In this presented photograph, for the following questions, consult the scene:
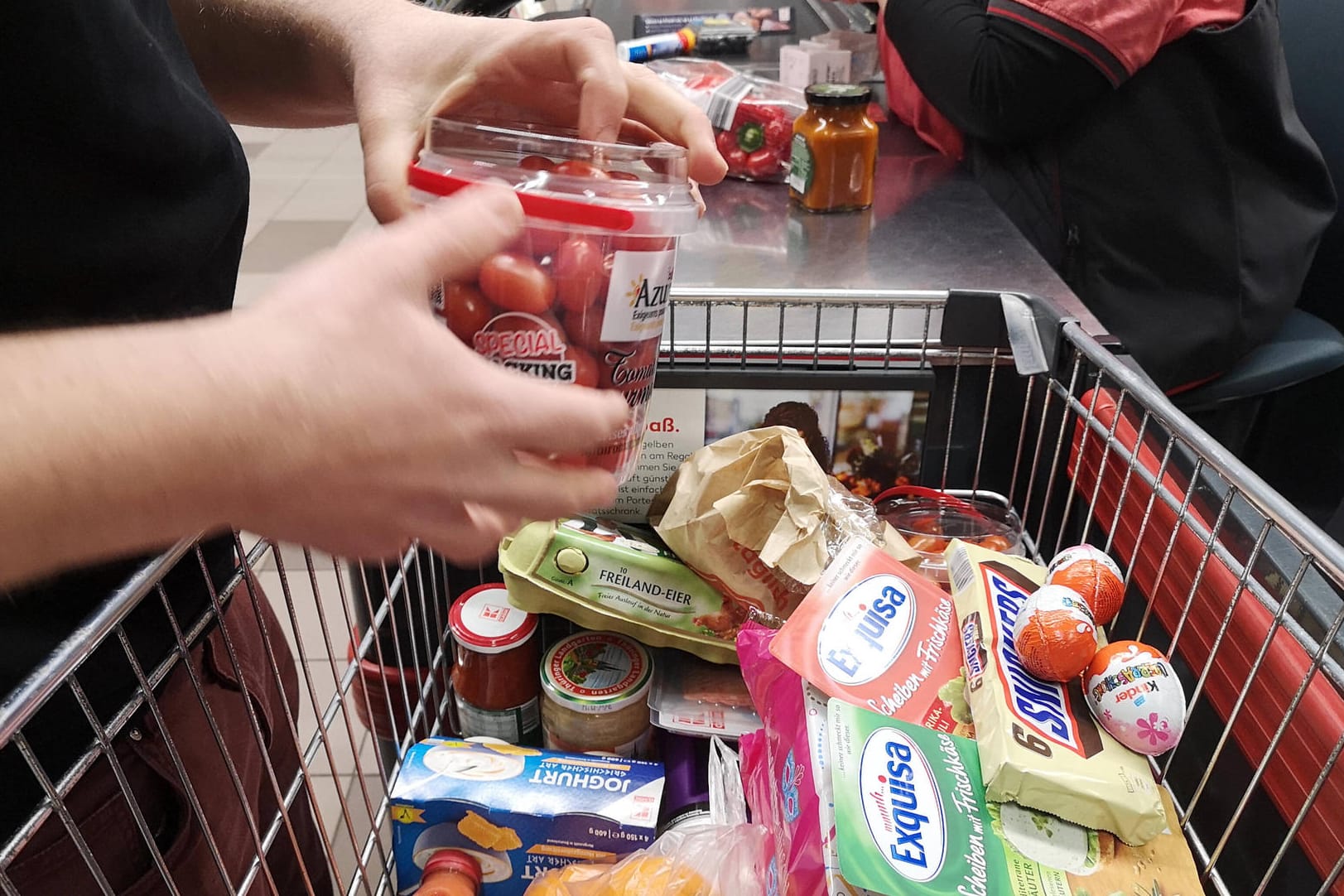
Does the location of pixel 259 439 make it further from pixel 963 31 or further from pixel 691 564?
pixel 963 31

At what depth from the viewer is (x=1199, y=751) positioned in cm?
74

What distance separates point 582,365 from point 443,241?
0.15 metres

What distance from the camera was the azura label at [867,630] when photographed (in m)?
0.76

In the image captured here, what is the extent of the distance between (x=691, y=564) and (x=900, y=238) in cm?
75

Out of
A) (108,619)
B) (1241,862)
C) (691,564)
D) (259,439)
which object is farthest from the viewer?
(691,564)

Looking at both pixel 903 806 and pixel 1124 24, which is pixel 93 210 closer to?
pixel 903 806

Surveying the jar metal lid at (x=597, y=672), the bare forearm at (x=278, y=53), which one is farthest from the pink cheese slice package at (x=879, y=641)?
the bare forearm at (x=278, y=53)

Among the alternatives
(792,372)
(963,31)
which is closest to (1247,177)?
(963,31)

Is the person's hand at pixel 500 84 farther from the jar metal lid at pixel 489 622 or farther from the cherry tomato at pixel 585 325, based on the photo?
the jar metal lid at pixel 489 622

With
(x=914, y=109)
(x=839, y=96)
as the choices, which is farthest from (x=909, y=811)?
(x=914, y=109)

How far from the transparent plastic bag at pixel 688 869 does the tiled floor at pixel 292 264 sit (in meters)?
0.20

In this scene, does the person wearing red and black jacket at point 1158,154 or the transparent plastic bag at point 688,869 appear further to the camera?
the person wearing red and black jacket at point 1158,154

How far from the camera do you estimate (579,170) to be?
1.93 ft

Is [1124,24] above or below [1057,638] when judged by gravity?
above
